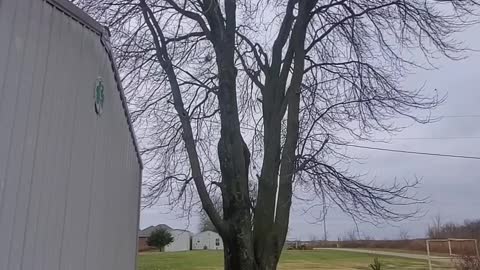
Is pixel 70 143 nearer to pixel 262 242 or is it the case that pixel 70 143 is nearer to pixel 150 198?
pixel 262 242

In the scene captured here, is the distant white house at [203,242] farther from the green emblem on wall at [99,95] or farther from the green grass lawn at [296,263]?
the green emblem on wall at [99,95]

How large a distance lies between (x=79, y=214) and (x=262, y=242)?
415cm

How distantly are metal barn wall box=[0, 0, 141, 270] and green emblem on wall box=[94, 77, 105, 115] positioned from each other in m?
0.08

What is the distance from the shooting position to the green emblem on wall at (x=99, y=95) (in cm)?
357

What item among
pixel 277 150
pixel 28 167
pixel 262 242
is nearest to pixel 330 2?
pixel 277 150

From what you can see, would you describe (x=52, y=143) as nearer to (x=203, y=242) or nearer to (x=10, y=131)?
(x=10, y=131)

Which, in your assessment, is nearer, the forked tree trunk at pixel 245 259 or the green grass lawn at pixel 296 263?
the forked tree trunk at pixel 245 259

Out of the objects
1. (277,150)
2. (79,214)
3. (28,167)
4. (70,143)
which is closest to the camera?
(28,167)

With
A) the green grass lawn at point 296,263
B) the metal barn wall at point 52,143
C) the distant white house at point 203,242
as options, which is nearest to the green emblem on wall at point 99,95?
the metal barn wall at point 52,143

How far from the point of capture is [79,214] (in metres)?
3.20

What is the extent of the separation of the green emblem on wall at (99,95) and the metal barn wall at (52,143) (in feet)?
0.27

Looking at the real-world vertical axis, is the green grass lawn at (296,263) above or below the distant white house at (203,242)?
below

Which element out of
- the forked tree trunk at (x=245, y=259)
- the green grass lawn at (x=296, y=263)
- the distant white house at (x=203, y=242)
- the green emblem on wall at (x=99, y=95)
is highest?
the green emblem on wall at (x=99, y=95)

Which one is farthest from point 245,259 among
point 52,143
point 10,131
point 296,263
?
point 296,263
